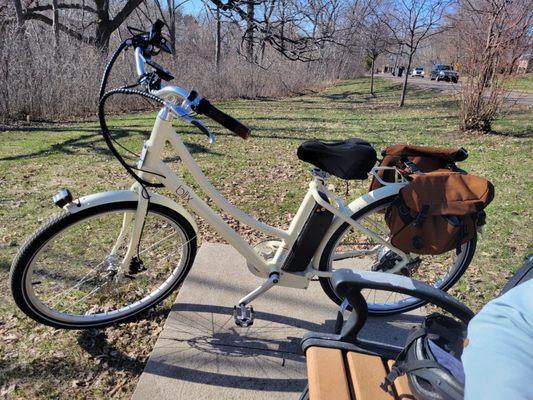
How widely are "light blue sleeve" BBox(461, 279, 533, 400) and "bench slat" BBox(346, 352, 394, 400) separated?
0.43m

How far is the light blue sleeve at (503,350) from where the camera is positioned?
95 cm

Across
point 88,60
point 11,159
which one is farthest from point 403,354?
point 88,60

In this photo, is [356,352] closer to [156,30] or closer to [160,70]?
[160,70]

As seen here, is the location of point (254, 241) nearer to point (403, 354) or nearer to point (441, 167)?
point (441, 167)

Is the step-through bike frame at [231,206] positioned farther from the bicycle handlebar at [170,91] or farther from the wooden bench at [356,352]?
the wooden bench at [356,352]

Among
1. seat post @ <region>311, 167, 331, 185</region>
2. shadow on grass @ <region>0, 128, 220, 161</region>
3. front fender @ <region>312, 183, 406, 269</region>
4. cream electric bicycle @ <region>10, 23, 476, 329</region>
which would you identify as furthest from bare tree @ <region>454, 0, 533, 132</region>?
seat post @ <region>311, 167, 331, 185</region>

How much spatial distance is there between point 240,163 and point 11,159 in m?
3.00

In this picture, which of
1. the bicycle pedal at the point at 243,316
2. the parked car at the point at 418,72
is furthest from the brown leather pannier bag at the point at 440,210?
the parked car at the point at 418,72

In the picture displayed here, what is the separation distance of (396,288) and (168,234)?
5.61 ft

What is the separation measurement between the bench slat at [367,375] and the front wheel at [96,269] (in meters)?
1.24

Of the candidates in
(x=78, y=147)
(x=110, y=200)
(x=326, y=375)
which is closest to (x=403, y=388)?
(x=326, y=375)

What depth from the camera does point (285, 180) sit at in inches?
213

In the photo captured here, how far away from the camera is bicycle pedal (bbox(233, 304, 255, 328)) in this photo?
2.37 metres

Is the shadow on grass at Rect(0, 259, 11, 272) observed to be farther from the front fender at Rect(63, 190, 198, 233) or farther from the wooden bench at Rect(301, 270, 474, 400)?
the wooden bench at Rect(301, 270, 474, 400)
